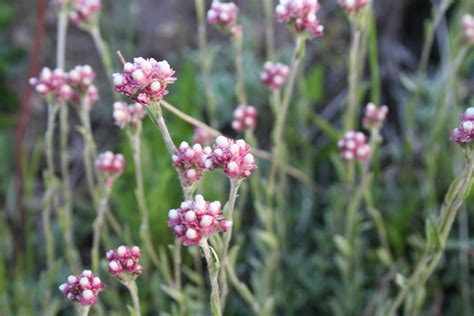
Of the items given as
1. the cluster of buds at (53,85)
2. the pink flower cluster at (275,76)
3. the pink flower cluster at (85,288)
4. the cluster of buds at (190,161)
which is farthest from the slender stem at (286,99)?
the pink flower cluster at (85,288)

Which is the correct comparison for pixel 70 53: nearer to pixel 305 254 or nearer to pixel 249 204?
pixel 249 204

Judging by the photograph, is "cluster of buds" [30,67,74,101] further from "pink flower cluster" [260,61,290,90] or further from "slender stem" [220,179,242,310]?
"slender stem" [220,179,242,310]

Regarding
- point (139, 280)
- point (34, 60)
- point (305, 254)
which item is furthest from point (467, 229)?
point (34, 60)

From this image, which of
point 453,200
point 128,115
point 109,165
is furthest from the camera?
point 109,165

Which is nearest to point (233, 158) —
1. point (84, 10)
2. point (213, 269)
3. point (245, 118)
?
point (213, 269)

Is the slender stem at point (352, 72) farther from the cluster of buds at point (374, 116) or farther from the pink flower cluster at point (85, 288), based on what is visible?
the pink flower cluster at point (85, 288)

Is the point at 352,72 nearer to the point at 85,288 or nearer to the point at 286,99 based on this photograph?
the point at 286,99
